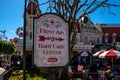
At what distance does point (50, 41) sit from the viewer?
9.66 feet

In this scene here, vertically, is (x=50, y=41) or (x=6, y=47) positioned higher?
(x=50, y=41)

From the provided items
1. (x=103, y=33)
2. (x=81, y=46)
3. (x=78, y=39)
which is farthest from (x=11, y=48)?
(x=103, y=33)

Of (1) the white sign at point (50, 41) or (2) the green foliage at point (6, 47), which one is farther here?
(2) the green foliage at point (6, 47)

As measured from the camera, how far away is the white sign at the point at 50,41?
285 cm

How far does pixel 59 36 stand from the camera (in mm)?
3037

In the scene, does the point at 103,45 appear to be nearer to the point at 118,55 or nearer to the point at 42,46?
the point at 118,55

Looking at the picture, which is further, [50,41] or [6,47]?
[6,47]

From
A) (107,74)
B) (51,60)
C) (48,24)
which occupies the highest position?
(48,24)

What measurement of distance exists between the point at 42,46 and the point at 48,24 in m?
0.27

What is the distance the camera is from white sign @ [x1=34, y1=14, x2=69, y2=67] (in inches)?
112

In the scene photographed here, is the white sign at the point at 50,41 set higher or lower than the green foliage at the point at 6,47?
higher

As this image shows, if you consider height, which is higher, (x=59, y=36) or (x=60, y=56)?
(x=59, y=36)

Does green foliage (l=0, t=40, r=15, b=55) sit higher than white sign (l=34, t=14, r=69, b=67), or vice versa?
white sign (l=34, t=14, r=69, b=67)

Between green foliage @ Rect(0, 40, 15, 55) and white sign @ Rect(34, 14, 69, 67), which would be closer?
white sign @ Rect(34, 14, 69, 67)
